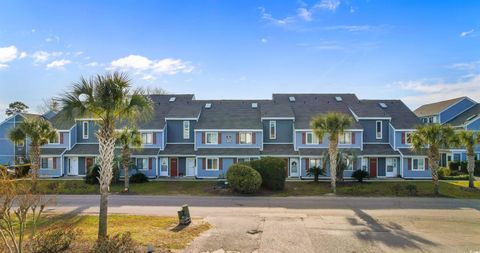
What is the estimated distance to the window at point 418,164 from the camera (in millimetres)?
35031

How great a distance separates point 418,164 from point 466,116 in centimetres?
1720

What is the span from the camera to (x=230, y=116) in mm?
39031

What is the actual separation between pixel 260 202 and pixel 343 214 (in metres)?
5.93

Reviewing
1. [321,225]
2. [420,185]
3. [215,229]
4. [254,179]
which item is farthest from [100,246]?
[420,185]

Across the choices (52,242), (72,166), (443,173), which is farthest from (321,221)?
(72,166)

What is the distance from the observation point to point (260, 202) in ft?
73.6

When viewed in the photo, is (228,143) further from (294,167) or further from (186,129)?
(294,167)

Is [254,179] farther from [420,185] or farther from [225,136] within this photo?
[420,185]

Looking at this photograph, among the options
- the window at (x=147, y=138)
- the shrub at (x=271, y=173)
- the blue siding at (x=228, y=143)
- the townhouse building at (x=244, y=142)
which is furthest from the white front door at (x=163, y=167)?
the shrub at (x=271, y=173)

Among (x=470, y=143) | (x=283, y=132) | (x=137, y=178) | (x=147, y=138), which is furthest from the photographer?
(x=283, y=132)

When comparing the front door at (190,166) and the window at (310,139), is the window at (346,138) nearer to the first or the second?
the window at (310,139)

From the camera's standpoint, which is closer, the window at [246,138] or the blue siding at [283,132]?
the window at [246,138]

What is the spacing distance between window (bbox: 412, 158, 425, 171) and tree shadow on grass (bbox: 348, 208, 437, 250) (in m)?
21.7

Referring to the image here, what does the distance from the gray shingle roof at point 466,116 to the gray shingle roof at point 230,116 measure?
2811cm
